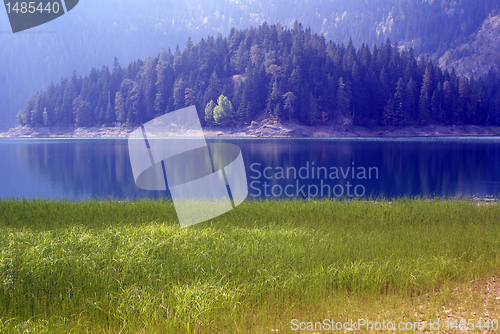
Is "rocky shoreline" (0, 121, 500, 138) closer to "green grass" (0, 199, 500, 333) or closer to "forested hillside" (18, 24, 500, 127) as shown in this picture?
"forested hillside" (18, 24, 500, 127)

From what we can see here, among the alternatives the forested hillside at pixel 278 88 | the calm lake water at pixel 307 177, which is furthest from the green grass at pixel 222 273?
the forested hillside at pixel 278 88

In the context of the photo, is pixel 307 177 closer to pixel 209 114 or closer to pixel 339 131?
pixel 339 131

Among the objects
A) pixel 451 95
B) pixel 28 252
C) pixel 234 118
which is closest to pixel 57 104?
pixel 234 118

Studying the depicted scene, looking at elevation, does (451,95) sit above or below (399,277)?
below

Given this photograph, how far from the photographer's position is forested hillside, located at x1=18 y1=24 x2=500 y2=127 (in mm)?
96938

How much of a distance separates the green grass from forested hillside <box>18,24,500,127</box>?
8582cm

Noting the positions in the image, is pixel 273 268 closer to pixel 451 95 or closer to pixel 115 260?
pixel 115 260

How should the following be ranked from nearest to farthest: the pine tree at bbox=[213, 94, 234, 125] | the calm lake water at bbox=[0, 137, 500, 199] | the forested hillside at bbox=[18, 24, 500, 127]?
the calm lake water at bbox=[0, 137, 500, 199]
the forested hillside at bbox=[18, 24, 500, 127]
the pine tree at bbox=[213, 94, 234, 125]

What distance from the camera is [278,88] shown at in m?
100

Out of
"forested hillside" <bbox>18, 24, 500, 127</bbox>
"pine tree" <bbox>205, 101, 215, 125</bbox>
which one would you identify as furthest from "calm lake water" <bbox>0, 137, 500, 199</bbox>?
"pine tree" <bbox>205, 101, 215, 125</bbox>

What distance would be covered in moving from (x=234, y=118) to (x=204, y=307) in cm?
9440

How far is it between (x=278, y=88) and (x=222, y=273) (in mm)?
97203

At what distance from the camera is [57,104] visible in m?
126

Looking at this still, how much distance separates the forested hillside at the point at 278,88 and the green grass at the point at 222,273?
282 feet
